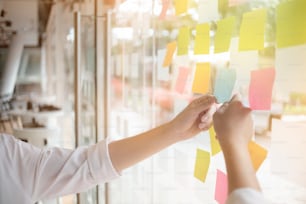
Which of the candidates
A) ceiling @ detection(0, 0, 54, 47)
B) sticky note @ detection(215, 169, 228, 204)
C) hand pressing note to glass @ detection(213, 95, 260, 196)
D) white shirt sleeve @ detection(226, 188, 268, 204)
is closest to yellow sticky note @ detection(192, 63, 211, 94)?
sticky note @ detection(215, 169, 228, 204)

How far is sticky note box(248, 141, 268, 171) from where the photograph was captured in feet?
2.42

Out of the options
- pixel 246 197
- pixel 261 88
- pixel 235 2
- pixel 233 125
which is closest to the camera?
pixel 246 197

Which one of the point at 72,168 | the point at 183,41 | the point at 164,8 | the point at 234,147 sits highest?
the point at 164,8

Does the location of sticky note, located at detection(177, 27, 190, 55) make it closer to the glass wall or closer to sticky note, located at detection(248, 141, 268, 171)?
the glass wall

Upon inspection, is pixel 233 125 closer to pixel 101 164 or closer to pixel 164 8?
pixel 101 164

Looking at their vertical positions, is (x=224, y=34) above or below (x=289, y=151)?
above

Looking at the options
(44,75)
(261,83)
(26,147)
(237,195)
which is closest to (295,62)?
(261,83)

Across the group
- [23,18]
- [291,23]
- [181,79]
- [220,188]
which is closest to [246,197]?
[291,23]

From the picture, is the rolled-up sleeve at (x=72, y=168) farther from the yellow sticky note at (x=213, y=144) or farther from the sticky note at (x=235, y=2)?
the sticky note at (x=235, y=2)

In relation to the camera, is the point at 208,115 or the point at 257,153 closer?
the point at 257,153

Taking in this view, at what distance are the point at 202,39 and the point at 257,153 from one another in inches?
14.3

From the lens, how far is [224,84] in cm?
88

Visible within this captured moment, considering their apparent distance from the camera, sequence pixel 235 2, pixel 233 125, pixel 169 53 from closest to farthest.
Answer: pixel 233 125 → pixel 235 2 → pixel 169 53

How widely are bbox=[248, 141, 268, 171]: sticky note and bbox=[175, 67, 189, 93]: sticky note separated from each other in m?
0.40
